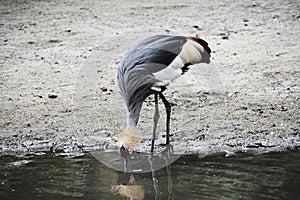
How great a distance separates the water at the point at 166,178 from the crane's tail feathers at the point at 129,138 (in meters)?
0.20

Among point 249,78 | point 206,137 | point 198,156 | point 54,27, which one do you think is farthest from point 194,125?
point 54,27

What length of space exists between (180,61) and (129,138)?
2.38 ft

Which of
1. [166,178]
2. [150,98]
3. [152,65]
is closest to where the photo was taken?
[166,178]

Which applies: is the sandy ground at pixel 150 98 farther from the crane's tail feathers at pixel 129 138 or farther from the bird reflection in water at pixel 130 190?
the bird reflection in water at pixel 130 190

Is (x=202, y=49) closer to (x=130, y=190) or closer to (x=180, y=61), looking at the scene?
(x=180, y=61)

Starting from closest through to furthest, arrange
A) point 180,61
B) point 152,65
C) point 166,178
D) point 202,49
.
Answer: point 166,178 < point 152,65 < point 180,61 < point 202,49

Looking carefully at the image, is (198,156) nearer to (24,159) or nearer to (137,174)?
(137,174)

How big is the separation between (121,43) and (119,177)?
3.21 meters

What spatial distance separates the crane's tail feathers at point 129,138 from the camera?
4820 mm

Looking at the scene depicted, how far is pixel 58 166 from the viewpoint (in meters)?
4.95

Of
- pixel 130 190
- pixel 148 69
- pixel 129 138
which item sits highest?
pixel 148 69

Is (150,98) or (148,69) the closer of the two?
(148,69)

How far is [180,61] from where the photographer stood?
16.9 ft

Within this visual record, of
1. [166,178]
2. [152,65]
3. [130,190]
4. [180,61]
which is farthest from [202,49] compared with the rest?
[130,190]
